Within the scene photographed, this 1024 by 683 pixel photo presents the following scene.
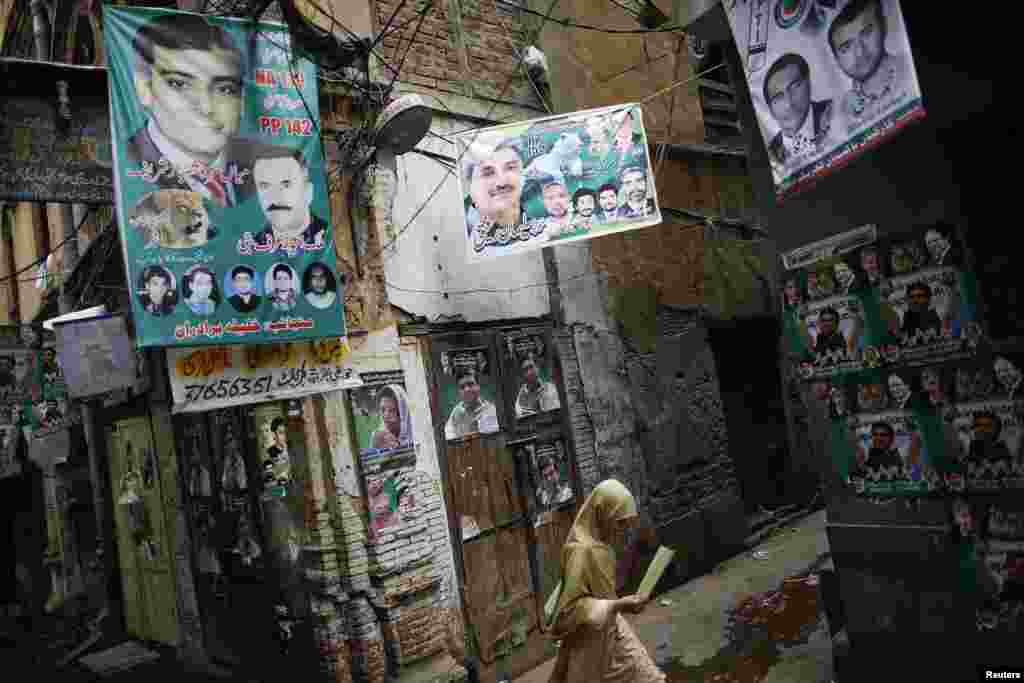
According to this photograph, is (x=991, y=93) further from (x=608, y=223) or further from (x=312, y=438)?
(x=312, y=438)

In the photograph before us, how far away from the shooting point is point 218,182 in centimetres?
498

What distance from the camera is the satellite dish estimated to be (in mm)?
5750

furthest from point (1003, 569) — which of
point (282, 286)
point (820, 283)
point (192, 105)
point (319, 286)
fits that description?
point (192, 105)

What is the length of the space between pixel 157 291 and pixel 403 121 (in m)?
2.39

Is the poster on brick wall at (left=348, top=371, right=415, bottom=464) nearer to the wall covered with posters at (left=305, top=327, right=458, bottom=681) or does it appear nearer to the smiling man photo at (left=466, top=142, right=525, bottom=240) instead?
the wall covered with posters at (left=305, top=327, right=458, bottom=681)

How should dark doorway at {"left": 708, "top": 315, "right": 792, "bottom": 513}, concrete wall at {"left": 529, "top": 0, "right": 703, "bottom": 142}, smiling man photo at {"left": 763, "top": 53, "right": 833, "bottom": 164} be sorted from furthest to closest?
dark doorway at {"left": 708, "top": 315, "right": 792, "bottom": 513}
concrete wall at {"left": 529, "top": 0, "right": 703, "bottom": 142}
smiling man photo at {"left": 763, "top": 53, "right": 833, "bottom": 164}

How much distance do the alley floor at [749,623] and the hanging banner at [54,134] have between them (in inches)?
220

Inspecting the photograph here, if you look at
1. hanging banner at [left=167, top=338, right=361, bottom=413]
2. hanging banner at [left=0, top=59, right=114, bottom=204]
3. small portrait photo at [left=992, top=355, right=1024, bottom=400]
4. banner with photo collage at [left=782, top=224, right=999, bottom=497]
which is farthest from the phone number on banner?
small portrait photo at [left=992, top=355, right=1024, bottom=400]

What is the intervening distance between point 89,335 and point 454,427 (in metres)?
3.22

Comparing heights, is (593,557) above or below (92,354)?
below

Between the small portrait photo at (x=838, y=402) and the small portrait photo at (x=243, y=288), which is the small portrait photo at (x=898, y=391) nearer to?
the small portrait photo at (x=838, y=402)

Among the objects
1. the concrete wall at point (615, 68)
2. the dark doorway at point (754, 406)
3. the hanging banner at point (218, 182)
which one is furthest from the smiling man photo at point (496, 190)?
the dark doorway at point (754, 406)

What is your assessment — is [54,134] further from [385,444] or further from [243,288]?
[385,444]

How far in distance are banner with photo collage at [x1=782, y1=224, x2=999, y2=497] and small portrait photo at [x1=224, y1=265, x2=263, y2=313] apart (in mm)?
3668
